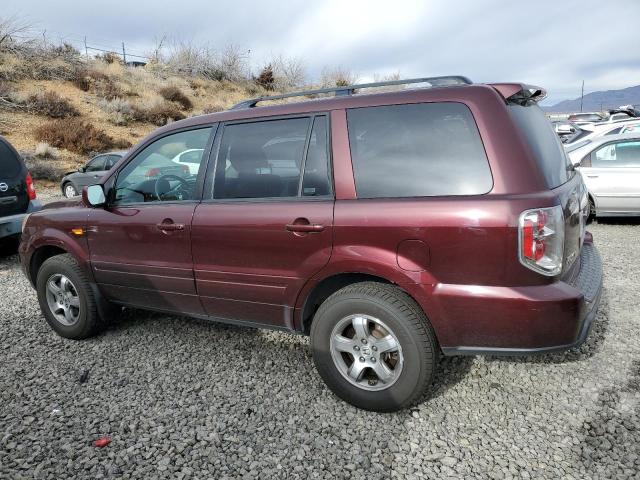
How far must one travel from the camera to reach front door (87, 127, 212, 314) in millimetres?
3344

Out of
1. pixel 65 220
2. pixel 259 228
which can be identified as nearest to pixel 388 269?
pixel 259 228

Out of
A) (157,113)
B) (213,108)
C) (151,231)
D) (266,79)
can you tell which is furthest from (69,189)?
(266,79)

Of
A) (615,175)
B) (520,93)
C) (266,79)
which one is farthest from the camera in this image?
(266,79)

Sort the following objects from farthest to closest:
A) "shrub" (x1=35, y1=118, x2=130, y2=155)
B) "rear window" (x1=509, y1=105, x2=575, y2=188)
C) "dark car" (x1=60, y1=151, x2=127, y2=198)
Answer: "shrub" (x1=35, y1=118, x2=130, y2=155), "dark car" (x1=60, y1=151, x2=127, y2=198), "rear window" (x1=509, y1=105, x2=575, y2=188)

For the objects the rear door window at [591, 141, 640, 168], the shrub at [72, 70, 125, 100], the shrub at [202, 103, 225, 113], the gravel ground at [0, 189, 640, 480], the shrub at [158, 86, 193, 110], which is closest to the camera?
the gravel ground at [0, 189, 640, 480]

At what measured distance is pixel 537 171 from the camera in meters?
2.41

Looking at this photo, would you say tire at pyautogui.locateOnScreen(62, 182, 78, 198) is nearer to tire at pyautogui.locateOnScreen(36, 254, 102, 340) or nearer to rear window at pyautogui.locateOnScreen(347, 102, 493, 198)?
tire at pyautogui.locateOnScreen(36, 254, 102, 340)

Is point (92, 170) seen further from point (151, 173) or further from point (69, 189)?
point (151, 173)

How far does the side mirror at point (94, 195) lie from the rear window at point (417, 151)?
2095 mm

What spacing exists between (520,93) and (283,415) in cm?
235

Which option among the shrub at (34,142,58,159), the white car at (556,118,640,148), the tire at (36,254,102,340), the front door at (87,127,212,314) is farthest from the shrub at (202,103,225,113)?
the front door at (87,127,212,314)

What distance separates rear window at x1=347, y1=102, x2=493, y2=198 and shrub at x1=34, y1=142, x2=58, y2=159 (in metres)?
18.3

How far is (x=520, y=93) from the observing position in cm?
270

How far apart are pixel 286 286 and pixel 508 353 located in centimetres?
132
